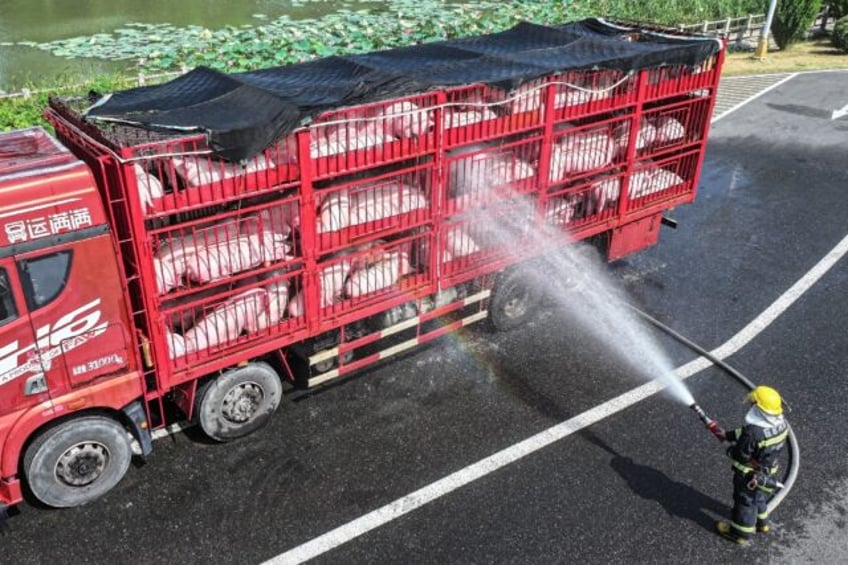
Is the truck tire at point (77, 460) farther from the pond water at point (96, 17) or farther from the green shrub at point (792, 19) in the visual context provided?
the green shrub at point (792, 19)

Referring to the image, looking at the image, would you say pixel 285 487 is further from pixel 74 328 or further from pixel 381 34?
pixel 381 34

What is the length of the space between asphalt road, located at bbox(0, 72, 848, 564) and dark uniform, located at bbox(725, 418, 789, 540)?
0.31m

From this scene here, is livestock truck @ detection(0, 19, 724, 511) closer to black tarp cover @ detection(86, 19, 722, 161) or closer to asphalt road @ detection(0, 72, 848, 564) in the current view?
black tarp cover @ detection(86, 19, 722, 161)

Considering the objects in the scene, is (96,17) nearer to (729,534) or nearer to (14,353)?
(14,353)

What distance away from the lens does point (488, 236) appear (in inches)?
335

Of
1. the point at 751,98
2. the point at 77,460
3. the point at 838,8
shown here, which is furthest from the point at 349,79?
the point at 838,8

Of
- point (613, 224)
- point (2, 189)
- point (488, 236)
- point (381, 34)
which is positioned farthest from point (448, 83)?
point (381, 34)

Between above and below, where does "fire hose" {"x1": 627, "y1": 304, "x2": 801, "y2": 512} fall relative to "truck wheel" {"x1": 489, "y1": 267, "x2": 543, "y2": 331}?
below

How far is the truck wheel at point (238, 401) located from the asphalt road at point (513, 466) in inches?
9.0

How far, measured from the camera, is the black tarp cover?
248 inches

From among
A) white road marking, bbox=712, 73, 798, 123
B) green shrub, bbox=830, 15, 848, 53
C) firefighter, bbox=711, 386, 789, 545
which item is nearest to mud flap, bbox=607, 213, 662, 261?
firefighter, bbox=711, 386, 789, 545

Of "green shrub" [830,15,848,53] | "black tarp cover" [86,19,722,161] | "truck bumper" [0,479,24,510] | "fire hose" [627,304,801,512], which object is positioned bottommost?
"fire hose" [627,304,801,512]

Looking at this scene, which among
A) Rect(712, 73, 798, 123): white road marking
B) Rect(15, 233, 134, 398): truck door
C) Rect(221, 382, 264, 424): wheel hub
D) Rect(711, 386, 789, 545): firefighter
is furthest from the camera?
Rect(712, 73, 798, 123): white road marking

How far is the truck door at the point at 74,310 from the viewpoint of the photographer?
5.70 metres
